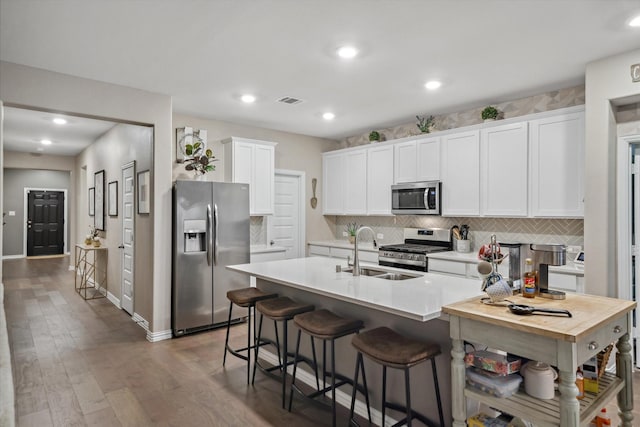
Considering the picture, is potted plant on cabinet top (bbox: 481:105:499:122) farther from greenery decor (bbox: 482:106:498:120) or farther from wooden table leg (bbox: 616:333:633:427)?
wooden table leg (bbox: 616:333:633:427)

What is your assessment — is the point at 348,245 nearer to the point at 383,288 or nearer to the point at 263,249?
the point at 263,249

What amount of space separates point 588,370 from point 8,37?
4.31 metres

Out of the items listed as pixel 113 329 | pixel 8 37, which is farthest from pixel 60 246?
pixel 8 37

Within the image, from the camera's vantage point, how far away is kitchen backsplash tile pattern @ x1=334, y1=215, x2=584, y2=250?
13.0 ft

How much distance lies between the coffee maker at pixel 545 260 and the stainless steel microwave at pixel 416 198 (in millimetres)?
2660

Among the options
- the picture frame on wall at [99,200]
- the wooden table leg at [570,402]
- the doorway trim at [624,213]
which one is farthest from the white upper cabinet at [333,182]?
the wooden table leg at [570,402]

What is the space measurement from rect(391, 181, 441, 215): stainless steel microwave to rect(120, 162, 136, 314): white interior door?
11.3ft

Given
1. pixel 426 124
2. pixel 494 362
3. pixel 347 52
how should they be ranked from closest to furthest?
pixel 494 362 → pixel 347 52 → pixel 426 124

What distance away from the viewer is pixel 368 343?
211 centimetres

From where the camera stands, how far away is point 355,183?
5941 mm

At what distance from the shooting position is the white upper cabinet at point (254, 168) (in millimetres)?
5242

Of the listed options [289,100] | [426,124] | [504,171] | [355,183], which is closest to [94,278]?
[355,183]

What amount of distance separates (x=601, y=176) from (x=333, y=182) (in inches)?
150

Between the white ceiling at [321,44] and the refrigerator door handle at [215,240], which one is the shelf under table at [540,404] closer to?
the white ceiling at [321,44]
